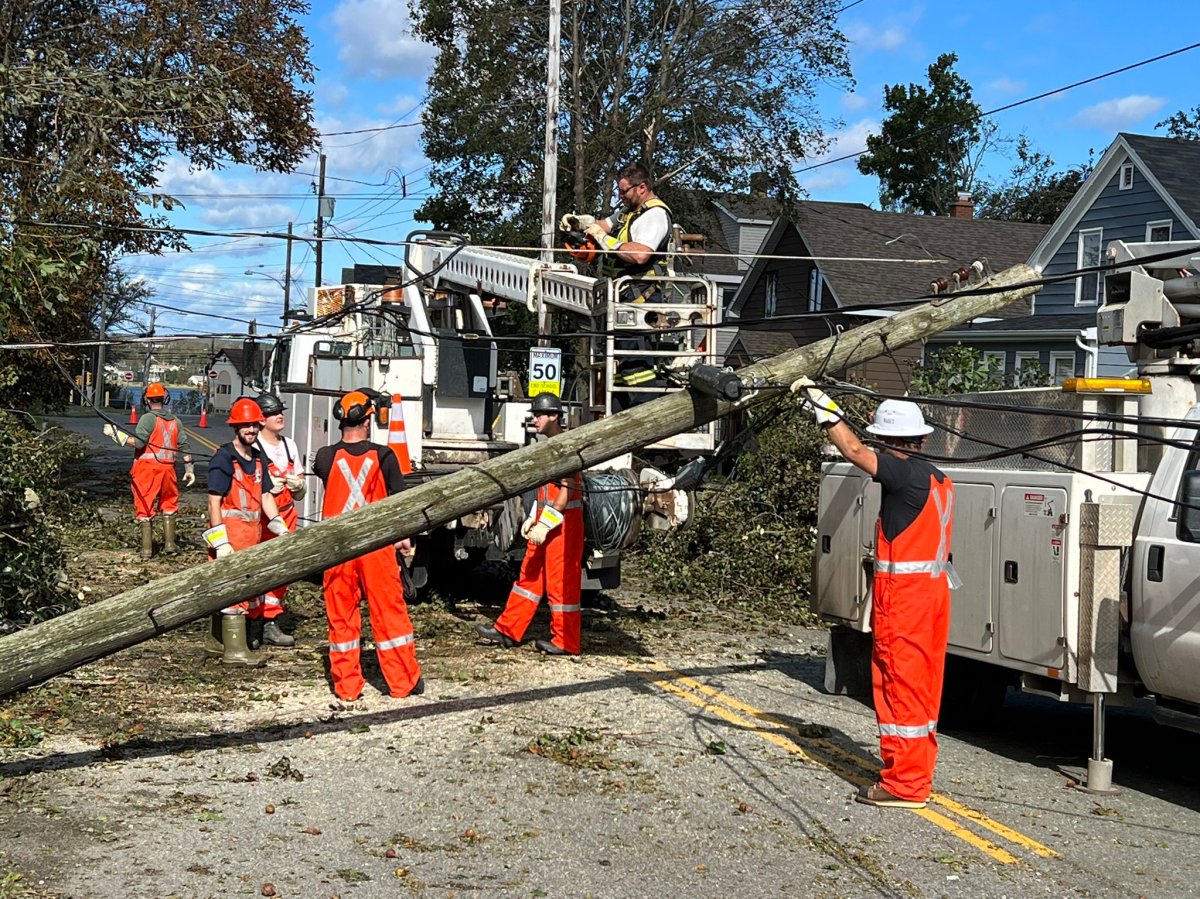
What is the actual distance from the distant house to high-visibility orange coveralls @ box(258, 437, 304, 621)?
25.2 meters

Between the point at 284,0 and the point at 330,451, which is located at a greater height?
the point at 284,0

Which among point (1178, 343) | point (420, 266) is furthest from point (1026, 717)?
point (420, 266)

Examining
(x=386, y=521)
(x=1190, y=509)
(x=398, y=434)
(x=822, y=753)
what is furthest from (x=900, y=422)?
(x=398, y=434)

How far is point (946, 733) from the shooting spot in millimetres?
9133

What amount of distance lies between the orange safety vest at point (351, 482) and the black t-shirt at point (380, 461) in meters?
0.02

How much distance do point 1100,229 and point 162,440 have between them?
69.4 ft

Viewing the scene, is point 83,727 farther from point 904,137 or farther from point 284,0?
point 904,137

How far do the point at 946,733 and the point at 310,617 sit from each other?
19.1 feet

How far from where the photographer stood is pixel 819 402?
7648 mm

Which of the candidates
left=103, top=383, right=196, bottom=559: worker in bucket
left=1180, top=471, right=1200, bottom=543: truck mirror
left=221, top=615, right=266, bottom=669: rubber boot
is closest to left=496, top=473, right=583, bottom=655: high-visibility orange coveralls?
left=221, top=615, right=266, bottom=669: rubber boot

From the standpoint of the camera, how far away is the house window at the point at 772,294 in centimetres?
4331

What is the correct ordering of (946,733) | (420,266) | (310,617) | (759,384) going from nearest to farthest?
(759,384)
(946,733)
(310,617)
(420,266)

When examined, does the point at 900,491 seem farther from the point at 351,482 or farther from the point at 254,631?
the point at 254,631

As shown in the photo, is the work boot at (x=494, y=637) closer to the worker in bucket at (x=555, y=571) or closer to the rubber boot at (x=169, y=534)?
the worker in bucket at (x=555, y=571)
